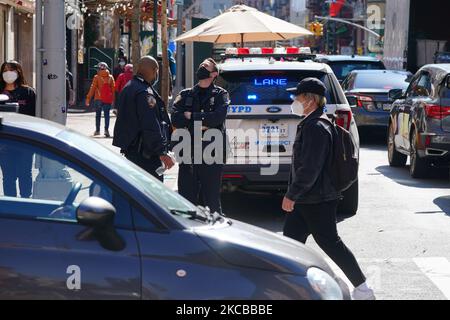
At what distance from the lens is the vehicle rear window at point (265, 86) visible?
34.9ft

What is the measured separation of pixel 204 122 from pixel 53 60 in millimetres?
2583

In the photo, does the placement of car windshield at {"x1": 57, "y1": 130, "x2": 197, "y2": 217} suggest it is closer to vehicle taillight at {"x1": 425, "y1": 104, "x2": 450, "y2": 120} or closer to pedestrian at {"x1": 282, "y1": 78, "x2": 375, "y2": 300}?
pedestrian at {"x1": 282, "y1": 78, "x2": 375, "y2": 300}

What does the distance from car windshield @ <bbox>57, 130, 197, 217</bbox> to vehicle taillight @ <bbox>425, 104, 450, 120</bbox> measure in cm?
928

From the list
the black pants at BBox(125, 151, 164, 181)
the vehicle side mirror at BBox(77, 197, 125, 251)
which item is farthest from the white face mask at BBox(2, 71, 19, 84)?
the vehicle side mirror at BBox(77, 197, 125, 251)

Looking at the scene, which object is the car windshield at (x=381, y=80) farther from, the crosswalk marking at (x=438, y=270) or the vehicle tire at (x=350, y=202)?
the crosswalk marking at (x=438, y=270)

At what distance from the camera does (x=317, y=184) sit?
686 centimetres

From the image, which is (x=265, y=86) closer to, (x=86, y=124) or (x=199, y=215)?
(x=199, y=215)

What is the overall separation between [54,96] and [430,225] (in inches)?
176

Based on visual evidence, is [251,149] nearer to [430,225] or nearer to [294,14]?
[430,225]

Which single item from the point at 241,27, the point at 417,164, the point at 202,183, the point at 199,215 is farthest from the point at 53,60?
the point at 241,27

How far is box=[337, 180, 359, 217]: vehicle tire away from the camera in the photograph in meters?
11.2

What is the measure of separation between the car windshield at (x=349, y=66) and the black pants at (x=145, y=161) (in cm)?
1690

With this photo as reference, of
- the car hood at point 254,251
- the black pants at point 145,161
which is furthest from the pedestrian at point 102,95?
the car hood at point 254,251

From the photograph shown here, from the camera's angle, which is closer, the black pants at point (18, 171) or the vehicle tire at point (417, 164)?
the black pants at point (18, 171)
